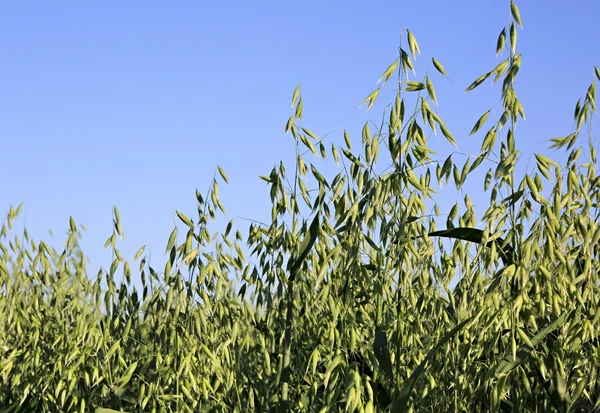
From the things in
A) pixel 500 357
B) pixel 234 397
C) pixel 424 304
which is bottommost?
pixel 234 397

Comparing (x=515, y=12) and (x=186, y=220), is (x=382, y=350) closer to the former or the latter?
(x=186, y=220)

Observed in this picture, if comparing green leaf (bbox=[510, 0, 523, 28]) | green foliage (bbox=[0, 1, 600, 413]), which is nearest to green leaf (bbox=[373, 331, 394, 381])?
green foliage (bbox=[0, 1, 600, 413])

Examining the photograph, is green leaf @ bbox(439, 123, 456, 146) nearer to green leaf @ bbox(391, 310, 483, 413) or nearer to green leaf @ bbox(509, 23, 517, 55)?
green leaf @ bbox(509, 23, 517, 55)

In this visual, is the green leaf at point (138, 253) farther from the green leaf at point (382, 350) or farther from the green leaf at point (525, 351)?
the green leaf at point (525, 351)

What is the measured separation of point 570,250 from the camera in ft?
7.06

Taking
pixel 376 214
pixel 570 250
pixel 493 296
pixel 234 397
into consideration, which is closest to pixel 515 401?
pixel 493 296

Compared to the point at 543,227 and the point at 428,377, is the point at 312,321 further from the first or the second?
the point at 543,227

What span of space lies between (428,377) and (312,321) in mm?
472

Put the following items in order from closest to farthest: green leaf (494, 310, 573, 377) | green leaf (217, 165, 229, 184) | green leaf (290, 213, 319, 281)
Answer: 1. green leaf (494, 310, 573, 377)
2. green leaf (290, 213, 319, 281)
3. green leaf (217, 165, 229, 184)

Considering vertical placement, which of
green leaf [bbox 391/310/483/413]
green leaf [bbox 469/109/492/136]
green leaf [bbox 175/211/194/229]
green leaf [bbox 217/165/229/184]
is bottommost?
green leaf [bbox 391/310/483/413]

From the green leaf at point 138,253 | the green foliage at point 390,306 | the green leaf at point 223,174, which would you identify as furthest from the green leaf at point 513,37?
the green leaf at point 138,253

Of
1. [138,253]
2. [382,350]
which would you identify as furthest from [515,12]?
[138,253]

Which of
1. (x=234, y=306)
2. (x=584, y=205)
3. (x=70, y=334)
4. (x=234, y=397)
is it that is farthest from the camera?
(x=70, y=334)

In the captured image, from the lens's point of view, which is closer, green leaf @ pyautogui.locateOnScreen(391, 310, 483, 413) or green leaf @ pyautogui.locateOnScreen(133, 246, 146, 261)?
green leaf @ pyautogui.locateOnScreen(391, 310, 483, 413)
